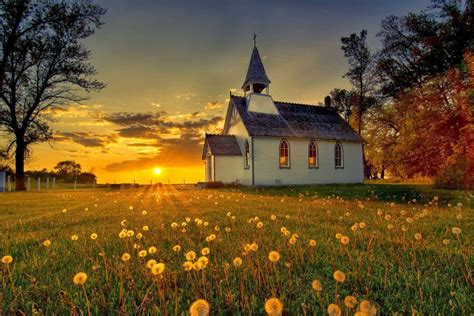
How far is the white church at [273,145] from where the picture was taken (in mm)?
25438

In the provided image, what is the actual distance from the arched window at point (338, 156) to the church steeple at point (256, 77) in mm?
9895

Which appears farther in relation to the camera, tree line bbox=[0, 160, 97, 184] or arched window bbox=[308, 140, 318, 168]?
tree line bbox=[0, 160, 97, 184]

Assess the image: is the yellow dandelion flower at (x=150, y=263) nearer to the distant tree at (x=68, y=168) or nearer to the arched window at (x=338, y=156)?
the arched window at (x=338, y=156)

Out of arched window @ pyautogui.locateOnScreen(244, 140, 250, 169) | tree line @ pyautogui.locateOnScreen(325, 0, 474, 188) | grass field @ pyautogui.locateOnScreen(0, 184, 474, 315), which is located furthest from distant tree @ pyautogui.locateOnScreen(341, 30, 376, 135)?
grass field @ pyautogui.locateOnScreen(0, 184, 474, 315)

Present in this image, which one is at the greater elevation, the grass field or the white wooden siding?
the white wooden siding

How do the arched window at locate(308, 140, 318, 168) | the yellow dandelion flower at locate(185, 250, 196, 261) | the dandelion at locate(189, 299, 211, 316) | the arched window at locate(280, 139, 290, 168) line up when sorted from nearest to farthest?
the dandelion at locate(189, 299, 211, 316) → the yellow dandelion flower at locate(185, 250, 196, 261) → the arched window at locate(280, 139, 290, 168) → the arched window at locate(308, 140, 318, 168)

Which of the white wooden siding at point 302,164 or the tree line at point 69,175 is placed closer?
the white wooden siding at point 302,164

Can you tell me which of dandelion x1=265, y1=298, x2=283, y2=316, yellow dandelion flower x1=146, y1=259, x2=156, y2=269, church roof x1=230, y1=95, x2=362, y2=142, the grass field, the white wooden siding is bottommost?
the grass field

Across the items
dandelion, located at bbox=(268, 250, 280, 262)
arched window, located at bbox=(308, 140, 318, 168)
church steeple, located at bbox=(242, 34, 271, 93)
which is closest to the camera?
dandelion, located at bbox=(268, 250, 280, 262)

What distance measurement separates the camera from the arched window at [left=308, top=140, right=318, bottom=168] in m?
27.8

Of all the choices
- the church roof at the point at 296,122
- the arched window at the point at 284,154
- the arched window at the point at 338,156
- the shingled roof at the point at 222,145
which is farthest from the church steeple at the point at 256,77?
the arched window at the point at 338,156

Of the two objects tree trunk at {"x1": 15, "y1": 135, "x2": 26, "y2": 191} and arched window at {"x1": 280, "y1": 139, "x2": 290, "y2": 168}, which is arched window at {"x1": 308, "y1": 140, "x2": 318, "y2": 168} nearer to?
arched window at {"x1": 280, "y1": 139, "x2": 290, "y2": 168}

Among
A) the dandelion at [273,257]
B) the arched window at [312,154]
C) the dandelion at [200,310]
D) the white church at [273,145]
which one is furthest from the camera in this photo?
the arched window at [312,154]

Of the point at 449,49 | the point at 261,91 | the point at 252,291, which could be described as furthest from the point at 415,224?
the point at 449,49
